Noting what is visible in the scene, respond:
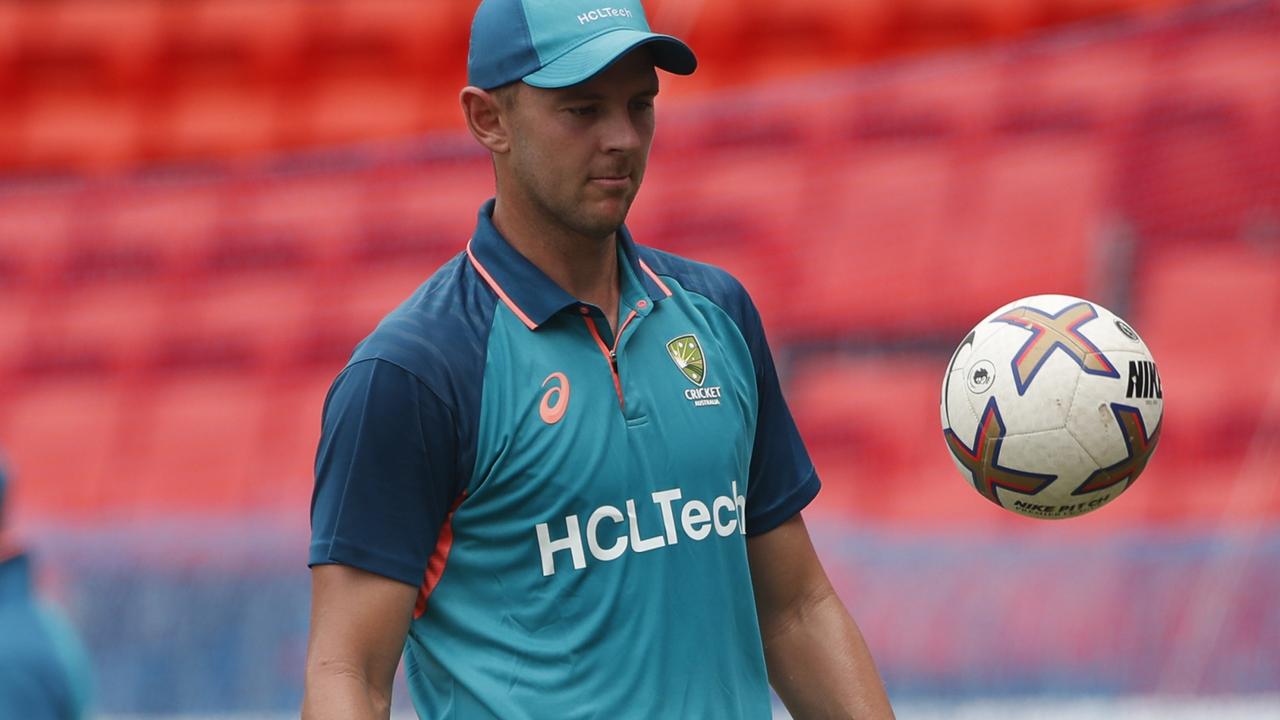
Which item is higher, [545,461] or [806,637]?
[545,461]

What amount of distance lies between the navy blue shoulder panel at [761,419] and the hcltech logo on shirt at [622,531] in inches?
8.5

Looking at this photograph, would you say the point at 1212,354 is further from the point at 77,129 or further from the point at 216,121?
the point at 77,129

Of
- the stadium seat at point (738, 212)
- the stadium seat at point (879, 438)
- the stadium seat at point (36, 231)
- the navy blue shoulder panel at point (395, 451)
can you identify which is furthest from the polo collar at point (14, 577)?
the stadium seat at point (36, 231)

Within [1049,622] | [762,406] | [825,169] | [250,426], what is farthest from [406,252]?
[762,406]

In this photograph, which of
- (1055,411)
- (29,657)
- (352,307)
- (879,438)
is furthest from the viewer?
(352,307)

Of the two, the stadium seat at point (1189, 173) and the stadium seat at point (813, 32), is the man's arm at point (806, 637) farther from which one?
the stadium seat at point (813, 32)

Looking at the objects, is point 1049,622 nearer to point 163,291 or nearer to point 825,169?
point 825,169

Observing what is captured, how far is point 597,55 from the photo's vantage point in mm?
2008

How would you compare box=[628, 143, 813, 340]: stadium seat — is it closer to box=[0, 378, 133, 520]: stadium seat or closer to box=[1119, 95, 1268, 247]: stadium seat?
box=[1119, 95, 1268, 247]: stadium seat

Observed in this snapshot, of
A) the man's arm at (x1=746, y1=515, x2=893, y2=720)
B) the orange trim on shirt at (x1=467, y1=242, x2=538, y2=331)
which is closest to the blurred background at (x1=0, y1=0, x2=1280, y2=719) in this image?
the man's arm at (x1=746, y1=515, x2=893, y2=720)

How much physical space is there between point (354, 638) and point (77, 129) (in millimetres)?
6400

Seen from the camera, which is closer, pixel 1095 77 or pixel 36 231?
pixel 1095 77

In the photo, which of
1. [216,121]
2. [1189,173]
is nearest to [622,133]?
[1189,173]

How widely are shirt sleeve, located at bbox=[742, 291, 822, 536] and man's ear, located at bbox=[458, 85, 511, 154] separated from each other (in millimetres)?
414
